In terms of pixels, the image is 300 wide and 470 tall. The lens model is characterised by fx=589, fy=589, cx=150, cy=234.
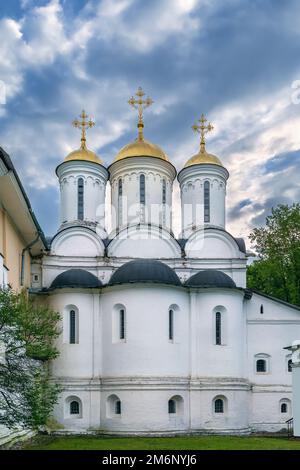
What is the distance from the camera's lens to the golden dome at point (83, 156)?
26719 millimetres

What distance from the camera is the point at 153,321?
71.3 ft

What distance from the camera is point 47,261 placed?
2411 centimetres

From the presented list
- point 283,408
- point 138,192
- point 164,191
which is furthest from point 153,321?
point 164,191

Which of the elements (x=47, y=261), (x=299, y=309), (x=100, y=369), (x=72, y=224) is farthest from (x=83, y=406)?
(x=299, y=309)

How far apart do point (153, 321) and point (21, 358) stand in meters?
11.9

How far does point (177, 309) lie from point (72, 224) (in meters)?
6.32

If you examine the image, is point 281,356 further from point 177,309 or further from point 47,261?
point 47,261

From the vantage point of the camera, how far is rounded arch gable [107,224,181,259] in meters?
24.7

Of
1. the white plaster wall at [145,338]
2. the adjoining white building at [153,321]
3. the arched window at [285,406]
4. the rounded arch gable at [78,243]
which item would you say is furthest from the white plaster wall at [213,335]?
the rounded arch gable at [78,243]

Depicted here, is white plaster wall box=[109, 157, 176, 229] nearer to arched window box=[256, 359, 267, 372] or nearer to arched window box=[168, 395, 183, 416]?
arched window box=[256, 359, 267, 372]

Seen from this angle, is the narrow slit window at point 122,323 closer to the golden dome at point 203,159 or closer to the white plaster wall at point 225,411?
the white plaster wall at point 225,411

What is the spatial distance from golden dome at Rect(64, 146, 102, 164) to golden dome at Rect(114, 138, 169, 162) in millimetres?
978

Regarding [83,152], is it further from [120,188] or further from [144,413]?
[144,413]

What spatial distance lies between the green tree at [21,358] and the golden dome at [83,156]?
56.0 feet
